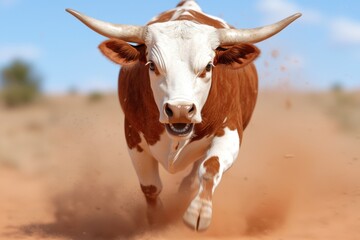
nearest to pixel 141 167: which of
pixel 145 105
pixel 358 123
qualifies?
pixel 145 105

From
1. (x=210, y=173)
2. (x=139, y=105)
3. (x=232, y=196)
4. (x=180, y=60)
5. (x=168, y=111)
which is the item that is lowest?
(x=232, y=196)

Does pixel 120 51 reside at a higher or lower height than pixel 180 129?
higher

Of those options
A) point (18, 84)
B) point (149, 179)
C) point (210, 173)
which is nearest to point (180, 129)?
point (210, 173)

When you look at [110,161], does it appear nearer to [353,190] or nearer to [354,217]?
[353,190]

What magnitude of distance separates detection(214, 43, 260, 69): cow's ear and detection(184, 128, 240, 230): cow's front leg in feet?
2.22

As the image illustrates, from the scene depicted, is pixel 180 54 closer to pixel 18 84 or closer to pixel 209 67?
pixel 209 67

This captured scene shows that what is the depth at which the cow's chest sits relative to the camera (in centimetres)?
715

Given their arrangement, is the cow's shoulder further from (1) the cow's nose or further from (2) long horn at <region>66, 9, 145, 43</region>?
(1) the cow's nose

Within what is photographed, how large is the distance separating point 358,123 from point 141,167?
17123 mm

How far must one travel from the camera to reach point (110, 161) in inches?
531

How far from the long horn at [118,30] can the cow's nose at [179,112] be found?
1090 millimetres

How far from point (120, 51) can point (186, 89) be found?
1002 mm

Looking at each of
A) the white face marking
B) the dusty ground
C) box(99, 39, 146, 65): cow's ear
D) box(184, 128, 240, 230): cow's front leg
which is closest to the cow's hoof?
A: box(184, 128, 240, 230): cow's front leg

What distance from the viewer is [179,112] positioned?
5.88 metres
